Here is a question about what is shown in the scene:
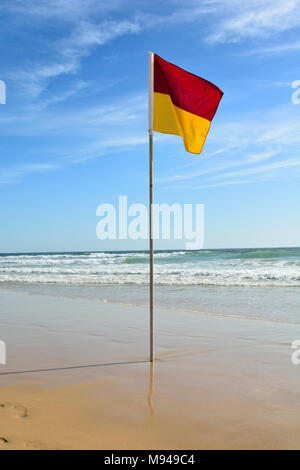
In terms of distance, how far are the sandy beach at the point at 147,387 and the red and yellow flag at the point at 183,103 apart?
3.01 metres

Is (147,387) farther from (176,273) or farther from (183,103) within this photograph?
(176,273)

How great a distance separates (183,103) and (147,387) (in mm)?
3737

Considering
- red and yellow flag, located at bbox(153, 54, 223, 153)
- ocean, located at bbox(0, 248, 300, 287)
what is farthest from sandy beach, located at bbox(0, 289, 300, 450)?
ocean, located at bbox(0, 248, 300, 287)

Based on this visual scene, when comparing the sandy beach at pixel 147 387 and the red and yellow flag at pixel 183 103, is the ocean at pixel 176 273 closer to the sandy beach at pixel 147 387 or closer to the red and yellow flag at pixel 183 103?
the sandy beach at pixel 147 387

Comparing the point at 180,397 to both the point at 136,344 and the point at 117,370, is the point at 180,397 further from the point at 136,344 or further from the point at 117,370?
the point at 136,344

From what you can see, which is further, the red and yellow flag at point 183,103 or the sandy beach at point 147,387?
the red and yellow flag at point 183,103

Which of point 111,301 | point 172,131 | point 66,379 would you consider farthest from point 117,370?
point 111,301

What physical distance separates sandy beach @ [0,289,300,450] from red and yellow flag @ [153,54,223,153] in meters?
3.01

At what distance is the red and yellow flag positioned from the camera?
5535mm

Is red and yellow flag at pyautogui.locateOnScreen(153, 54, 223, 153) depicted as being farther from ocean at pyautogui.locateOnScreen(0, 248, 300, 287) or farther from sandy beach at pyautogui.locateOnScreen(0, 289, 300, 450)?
ocean at pyautogui.locateOnScreen(0, 248, 300, 287)


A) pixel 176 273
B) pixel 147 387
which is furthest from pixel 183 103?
pixel 176 273

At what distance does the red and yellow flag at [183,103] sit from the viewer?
554cm

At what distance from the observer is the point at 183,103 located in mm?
5695

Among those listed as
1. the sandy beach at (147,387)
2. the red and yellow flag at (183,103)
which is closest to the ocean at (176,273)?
the sandy beach at (147,387)
